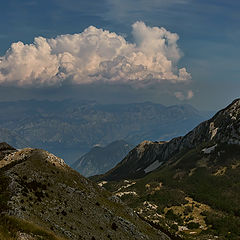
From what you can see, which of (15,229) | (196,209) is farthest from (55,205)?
(196,209)

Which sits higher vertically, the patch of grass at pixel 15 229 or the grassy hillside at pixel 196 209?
the patch of grass at pixel 15 229

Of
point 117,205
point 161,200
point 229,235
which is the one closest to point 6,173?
point 117,205

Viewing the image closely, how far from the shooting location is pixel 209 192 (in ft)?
614

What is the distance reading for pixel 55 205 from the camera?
40.2 metres

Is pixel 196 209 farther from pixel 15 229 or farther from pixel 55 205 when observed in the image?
pixel 15 229

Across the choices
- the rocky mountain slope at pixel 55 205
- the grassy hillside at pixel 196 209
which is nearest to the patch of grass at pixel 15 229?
the rocky mountain slope at pixel 55 205

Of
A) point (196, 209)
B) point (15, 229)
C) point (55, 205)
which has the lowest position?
point (196, 209)

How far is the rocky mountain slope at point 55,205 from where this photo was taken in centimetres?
3247

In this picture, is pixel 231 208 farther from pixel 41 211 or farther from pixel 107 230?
pixel 41 211

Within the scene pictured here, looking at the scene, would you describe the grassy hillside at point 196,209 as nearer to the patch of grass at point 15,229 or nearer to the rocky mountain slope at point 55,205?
the rocky mountain slope at point 55,205

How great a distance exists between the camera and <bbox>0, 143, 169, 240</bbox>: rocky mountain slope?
107ft

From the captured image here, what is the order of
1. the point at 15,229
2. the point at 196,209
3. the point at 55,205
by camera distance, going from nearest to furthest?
the point at 15,229 < the point at 55,205 < the point at 196,209

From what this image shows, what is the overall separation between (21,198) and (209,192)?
174241mm

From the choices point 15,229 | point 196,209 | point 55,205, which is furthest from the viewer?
point 196,209
